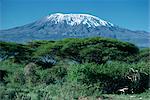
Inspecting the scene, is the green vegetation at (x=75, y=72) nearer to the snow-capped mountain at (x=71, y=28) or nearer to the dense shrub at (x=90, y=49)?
the dense shrub at (x=90, y=49)

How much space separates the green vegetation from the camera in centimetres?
941

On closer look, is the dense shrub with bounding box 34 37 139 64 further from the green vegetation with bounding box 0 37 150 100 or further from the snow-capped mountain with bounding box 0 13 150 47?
the snow-capped mountain with bounding box 0 13 150 47

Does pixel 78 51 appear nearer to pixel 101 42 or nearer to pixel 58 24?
pixel 101 42

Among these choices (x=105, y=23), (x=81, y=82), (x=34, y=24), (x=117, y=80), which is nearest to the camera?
(x=81, y=82)

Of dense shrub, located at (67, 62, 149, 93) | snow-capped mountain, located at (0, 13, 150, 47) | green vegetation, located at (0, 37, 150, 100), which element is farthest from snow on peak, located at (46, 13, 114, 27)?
dense shrub, located at (67, 62, 149, 93)

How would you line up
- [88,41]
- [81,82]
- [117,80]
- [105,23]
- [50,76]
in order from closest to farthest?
[81,82] < [117,80] < [50,76] < [88,41] < [105,23]

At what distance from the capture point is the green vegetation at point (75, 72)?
30.9ft

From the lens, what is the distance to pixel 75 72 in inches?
451

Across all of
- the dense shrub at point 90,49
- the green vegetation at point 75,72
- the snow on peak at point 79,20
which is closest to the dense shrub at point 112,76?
the green vegetation at point 75,72

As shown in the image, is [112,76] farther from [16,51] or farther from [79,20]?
[79,20]

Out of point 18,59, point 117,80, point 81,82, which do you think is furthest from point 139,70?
point 18,59

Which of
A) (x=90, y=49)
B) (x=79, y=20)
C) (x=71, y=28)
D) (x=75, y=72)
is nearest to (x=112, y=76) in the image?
(x=75, y=72)

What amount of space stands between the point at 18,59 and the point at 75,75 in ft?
33.0

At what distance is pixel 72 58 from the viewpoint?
20.6m
